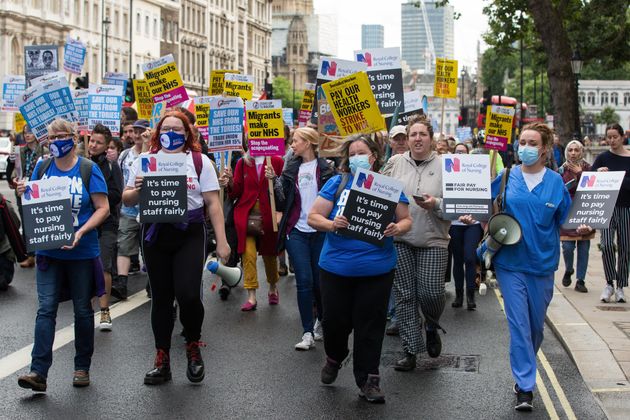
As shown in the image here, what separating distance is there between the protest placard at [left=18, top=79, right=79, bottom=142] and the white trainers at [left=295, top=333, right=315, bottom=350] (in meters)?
3.36

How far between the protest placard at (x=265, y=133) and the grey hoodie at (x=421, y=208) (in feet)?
12.3

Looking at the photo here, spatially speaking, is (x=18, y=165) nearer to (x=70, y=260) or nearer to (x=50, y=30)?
(x=70, y=260)

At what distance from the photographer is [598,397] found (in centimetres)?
819

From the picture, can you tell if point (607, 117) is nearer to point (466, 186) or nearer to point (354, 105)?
point (354, 105)

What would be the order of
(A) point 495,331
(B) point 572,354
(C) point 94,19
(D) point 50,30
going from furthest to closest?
(C) point 94,19 → (D) point 50,30 → (A) point 495,331 → (B) point 572,354

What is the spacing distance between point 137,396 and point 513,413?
2.42 meters

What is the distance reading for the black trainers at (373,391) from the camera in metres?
7.84

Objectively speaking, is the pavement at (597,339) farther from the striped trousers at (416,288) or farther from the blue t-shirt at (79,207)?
the blue t-shirt at (79,207)

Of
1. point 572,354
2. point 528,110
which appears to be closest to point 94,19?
point 528,110

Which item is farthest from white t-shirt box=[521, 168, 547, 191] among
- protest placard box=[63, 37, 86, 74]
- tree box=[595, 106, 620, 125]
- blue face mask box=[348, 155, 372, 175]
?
tree box=[595, 106, 620, 125]

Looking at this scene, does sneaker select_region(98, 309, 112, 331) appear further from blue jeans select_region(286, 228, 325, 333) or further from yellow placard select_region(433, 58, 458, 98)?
yellow placard select_region(433, 58, 458, 98)

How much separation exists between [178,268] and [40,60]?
1658cm

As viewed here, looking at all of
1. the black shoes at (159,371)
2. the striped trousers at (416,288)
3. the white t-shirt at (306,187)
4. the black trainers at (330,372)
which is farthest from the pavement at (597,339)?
the black shoes at (159,371)

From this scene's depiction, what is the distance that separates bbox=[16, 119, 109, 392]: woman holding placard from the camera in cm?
813
